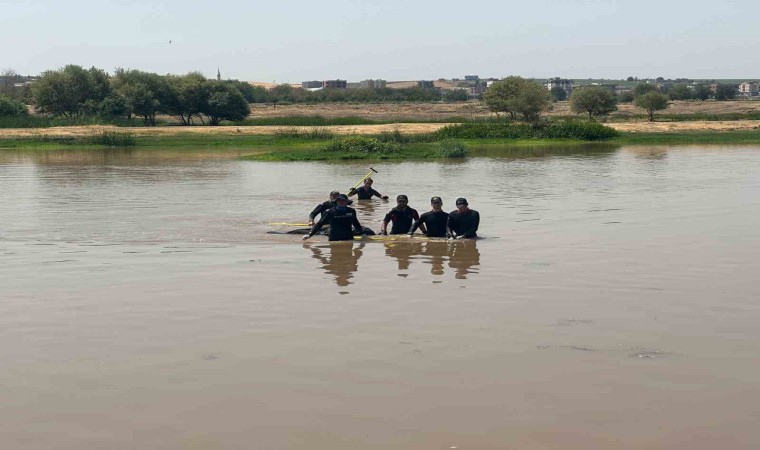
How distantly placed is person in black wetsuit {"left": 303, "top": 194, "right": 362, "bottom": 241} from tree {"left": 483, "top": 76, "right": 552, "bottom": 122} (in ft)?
164

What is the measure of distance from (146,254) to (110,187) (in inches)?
579

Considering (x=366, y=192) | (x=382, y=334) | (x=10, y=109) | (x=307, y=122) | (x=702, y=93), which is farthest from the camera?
(x=702, y=93)

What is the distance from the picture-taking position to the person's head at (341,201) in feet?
55.0

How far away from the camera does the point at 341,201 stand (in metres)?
16.8

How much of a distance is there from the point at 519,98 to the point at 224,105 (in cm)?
2231

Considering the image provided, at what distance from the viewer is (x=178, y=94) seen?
72.6m

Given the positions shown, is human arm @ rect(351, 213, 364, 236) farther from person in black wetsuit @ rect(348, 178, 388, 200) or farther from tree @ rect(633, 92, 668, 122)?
tree @ rect(633, 92, 668, 122)

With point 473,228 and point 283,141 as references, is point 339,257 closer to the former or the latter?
point 473,228

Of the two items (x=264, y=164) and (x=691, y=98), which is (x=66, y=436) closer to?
(x=264, y=164)

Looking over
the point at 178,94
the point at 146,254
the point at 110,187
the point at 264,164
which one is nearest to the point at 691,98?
the point at 178,94

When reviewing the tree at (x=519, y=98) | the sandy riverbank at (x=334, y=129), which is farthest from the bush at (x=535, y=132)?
the tree at (x=519, y=98)

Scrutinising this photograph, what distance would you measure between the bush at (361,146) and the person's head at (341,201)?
2860cm

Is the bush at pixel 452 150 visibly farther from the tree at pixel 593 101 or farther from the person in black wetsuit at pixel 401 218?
the tree at pixel 593 101

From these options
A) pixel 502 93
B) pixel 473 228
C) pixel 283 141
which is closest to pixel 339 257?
pixel 473 228
